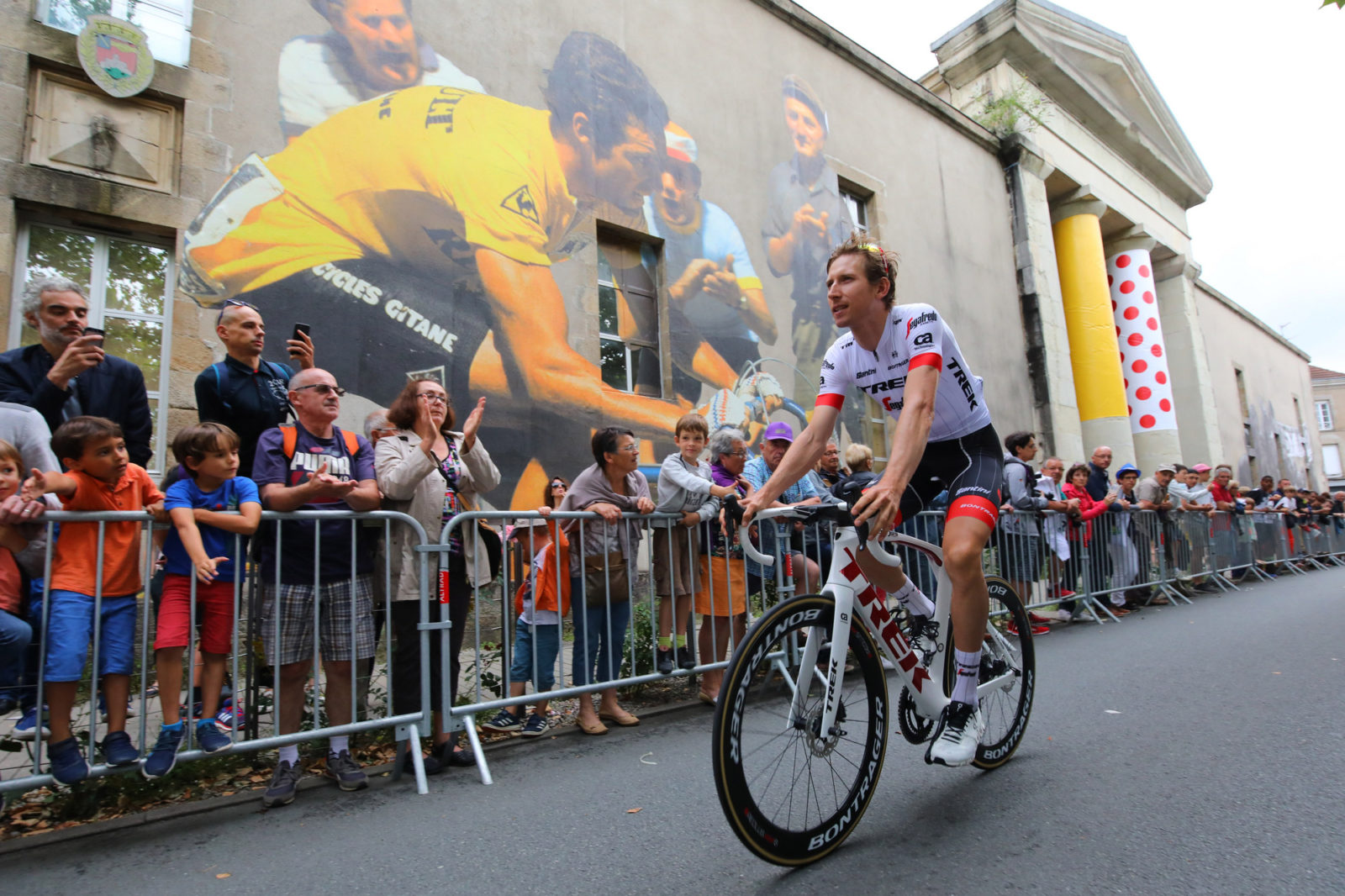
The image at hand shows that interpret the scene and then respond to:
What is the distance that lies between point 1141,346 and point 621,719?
877 inches

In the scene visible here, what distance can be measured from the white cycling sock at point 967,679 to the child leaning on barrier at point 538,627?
2271 millimetres

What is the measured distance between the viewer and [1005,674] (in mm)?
3225

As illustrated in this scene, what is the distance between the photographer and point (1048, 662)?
6020 mm

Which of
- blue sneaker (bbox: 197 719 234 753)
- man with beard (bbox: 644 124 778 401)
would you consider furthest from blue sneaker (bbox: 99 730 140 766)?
man with beard (bbox: 644 124 778 401)

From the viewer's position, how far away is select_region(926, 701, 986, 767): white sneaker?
8.82 feet

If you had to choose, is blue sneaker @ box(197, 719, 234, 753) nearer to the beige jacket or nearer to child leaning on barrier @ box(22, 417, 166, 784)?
child leaning on barrier @ box(22, 417, 166, 784)

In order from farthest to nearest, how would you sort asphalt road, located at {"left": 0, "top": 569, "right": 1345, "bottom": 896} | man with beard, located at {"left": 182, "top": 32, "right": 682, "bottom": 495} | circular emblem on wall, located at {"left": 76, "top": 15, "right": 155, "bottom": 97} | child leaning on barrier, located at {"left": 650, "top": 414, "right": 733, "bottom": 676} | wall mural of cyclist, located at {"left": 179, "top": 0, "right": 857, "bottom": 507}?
1. wall mural of cyclist, located at {"left": 179, "top": 0, "right": 857, "bottom": 507}
2. man with beard, located at {"left": 182, "top": 32, "right": 682, "bottom": 495}
3. circular emblem on wall, located at {"left": 76, "top": 15, "right": 155, "bottom": 97}
4. child leaning on barrier, located at {"left": 650, "top": 414, "right": 733, "bottom": 676}
5. asphalt road, located at {"left": 0, "top": 569, "right": 1345, "bottom": 896}

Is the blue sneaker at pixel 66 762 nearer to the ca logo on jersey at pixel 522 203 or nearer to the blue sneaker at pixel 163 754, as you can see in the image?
the blue sneaker at pixel 163 754

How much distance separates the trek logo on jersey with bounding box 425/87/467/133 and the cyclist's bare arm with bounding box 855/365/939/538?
715 centimetres

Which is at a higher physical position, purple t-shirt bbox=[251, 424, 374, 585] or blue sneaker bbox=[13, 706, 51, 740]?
purple t-shirt bbox=[251, 424, 374, 585]

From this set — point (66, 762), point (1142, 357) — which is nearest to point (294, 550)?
point (66, 762)

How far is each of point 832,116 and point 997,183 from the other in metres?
6.49

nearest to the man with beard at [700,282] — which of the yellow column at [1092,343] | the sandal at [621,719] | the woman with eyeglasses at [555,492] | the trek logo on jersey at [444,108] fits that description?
the woman with eyeglasses at [555,492]

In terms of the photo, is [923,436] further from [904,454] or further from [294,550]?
[294,550]
